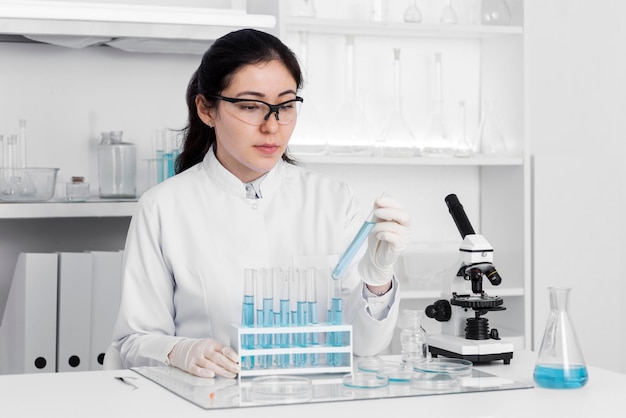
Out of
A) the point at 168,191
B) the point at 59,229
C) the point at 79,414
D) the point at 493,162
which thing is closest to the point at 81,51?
the point at 59,229

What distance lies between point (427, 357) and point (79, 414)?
637mm

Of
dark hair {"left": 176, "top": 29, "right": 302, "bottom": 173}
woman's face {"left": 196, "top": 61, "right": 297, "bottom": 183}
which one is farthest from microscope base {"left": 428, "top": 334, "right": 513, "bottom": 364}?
dark hair {"left": 176, "top": 29, "right": 302, "bottom": 173}

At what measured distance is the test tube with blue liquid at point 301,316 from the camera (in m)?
1.48

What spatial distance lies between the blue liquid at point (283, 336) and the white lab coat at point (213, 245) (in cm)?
27

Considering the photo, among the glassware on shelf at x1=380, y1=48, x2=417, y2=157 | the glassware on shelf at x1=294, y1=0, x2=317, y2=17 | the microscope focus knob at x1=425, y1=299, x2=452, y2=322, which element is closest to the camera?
the microscope focus knob at x1=425, y1=299, x2=452, y2=322

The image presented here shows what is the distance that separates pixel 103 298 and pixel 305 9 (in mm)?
1033

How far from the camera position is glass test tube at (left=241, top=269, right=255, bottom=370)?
1.45 metres

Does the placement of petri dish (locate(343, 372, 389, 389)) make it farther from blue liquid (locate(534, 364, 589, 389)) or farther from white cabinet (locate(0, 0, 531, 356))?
white cabinet (locate(0, 0, 531, 356))

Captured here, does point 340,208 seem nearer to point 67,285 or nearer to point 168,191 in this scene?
point 168,191

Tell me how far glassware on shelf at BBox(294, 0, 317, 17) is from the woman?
0.76 metres

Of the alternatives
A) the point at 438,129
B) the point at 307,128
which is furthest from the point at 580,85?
the point at 307,128

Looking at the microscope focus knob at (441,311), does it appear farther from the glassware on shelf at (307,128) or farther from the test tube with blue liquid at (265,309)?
the glassware on shelf at (307,128)

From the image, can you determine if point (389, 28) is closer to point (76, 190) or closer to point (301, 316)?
point (76, 190)

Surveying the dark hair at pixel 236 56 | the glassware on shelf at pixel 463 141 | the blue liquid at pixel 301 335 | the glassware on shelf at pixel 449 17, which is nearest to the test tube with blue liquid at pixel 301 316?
the blue liquid at pixel 301 335
